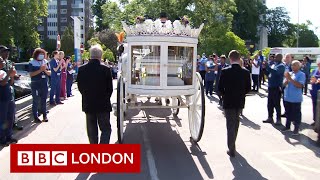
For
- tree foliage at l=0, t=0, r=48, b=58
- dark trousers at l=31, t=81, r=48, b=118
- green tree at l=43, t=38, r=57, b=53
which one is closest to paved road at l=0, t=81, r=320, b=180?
dark trousers at l=31, t=81, r=48, b=118

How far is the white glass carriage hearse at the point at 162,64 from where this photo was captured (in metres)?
7.48

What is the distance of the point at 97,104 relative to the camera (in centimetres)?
616

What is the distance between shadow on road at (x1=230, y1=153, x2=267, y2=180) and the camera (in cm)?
586

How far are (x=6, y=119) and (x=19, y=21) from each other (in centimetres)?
5092

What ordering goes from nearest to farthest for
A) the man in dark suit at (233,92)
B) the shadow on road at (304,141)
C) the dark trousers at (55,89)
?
the man in dark suit at (233,92)
the shadow on road at (304,141)
the dark trousers at (55,89)

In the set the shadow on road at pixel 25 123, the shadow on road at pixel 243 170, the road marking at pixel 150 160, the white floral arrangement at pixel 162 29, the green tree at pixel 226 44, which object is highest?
the green tree at pixel 226 44

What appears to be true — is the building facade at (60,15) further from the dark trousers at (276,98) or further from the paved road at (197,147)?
the dark trousers at (276,98)

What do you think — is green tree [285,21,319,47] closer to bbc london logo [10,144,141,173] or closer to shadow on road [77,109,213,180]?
shadow on road [77,109,213,180]

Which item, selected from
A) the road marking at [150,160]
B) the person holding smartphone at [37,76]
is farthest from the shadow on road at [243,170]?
the person holding smartphone at [37,76]

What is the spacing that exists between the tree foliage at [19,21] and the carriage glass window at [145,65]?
48911mm

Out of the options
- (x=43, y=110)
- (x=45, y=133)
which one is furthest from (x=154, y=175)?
(x=43, y=110)

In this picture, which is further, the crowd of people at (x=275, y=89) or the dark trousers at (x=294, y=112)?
the dark trousers at (x=294, y=112)

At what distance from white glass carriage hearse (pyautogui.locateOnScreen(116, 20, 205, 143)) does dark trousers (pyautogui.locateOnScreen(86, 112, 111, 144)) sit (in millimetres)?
1039

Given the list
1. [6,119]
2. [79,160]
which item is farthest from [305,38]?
[79,160]
